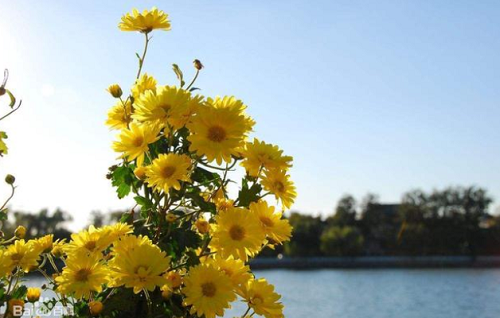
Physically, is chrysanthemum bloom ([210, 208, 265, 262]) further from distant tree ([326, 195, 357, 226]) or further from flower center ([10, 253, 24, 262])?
distant tree ([326, 195, 357, 226])

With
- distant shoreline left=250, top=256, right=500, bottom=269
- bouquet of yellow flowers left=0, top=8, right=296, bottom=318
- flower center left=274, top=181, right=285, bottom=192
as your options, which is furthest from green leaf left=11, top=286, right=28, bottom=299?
distant shoreline left=250, top=256, right=500, bottom=269

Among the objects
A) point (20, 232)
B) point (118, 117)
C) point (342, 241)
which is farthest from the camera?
point (342, 241)

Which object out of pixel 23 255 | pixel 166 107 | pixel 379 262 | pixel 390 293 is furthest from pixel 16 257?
pixel 379 262

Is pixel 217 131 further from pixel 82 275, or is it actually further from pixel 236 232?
pixel 82 275

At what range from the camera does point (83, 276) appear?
1.05 meters

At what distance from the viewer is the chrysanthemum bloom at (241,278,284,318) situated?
107cm

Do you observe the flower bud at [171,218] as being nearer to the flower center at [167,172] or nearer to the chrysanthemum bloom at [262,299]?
the flower center at [167,172]

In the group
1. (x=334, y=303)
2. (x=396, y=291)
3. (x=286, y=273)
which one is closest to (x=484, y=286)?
(x=396, y=291)

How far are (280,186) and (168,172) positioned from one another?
0.81 ft

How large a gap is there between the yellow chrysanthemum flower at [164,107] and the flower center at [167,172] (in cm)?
8

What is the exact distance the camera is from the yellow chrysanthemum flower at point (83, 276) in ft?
3.37

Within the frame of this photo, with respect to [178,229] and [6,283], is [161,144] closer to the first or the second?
[178,229]

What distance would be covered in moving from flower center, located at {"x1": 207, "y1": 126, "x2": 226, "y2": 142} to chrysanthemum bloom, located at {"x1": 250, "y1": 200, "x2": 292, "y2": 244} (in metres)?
0.15

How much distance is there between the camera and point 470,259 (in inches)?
1831
